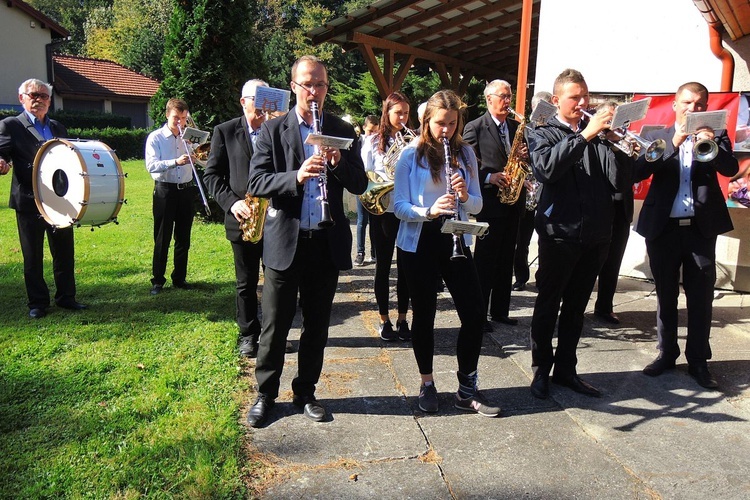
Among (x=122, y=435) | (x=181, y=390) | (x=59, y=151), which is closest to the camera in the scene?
(x=122, y=435)

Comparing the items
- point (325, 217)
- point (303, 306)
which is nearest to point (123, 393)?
point (303, 306)

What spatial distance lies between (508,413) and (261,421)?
1.61m

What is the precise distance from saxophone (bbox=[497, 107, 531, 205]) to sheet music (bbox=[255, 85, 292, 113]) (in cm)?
212

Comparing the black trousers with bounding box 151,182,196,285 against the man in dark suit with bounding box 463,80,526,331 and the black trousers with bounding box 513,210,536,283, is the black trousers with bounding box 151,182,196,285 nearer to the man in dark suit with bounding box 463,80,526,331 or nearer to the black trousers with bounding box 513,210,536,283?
the man in dark suit with bounding box 463,80,526,331

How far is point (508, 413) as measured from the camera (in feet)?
12.9

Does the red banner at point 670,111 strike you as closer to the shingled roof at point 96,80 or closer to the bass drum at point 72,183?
the bass drum at point 72,183

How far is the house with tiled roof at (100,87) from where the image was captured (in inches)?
1387

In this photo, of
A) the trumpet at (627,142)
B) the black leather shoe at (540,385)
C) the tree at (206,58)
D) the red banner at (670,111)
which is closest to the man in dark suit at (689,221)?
the trumpet at (627,142)

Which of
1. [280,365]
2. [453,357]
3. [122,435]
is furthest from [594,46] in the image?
[122,435]

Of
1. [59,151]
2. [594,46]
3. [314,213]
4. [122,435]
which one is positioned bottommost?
[122,435]

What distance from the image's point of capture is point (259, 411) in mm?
3742

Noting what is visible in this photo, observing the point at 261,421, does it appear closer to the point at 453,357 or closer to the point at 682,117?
the point at 453,357

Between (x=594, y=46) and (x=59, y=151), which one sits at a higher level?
(x=594, y=46)

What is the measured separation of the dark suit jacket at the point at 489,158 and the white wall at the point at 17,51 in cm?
2989
